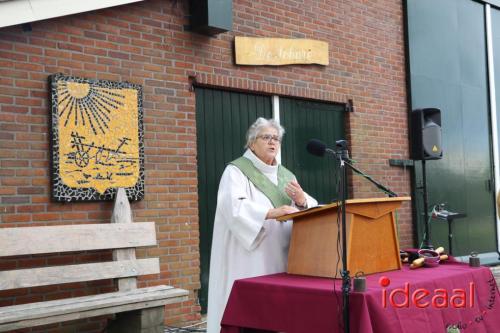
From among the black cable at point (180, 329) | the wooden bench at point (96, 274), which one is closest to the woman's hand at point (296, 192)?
the wooden bench at point (96, 274)

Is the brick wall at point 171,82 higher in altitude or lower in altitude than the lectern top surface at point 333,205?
higher

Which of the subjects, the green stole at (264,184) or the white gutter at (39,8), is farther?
the white gutter at (39,8)

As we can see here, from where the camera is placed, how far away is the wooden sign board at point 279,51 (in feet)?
22.0

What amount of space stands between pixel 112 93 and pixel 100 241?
138 centimetres

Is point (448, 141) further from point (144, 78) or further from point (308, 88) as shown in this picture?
point (144, 78)

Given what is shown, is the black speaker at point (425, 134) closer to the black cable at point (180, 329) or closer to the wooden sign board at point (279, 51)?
the wooden sign board at point (279, 51)

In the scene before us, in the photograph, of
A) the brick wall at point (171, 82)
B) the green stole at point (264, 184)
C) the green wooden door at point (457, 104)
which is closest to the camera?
the green stole at point (264, 184)

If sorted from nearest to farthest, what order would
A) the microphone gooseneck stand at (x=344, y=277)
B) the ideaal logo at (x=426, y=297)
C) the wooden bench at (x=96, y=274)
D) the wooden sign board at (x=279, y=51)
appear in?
the microphone gooseneck stand at (x=344, y=277) < the ideaal logo at (x=426, y=297) < the wooden bench at (x=96, y=274) < the wooden sign board at (x=279, y=51)

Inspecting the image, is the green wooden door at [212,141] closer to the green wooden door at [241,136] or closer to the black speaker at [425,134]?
the green wooden door at [241,136]

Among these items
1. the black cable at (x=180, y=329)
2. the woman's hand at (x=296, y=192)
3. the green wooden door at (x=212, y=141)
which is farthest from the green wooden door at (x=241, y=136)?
the woman's hand at (x=296, y=192)

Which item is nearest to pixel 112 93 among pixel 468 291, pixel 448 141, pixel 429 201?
pixel 468 291

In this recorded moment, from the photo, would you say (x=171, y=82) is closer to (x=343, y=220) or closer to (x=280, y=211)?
(x=280, y=211)

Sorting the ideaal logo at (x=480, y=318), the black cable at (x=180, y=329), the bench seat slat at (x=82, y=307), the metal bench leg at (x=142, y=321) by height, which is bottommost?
the black cable at (x=180, y=329)

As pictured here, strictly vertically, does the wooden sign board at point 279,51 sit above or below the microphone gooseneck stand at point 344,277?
above
